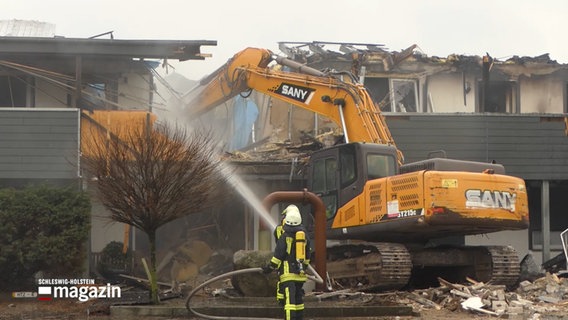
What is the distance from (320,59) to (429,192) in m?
11.5

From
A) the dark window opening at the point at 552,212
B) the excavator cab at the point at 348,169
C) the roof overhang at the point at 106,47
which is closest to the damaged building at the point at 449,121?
the dark window opening at the point at 552,212

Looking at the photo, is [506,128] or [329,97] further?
[506,128]

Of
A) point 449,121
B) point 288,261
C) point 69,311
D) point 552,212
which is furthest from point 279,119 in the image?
point 288,261

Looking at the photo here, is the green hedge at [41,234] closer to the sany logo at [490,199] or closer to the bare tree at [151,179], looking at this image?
the bare tree at [151,179]

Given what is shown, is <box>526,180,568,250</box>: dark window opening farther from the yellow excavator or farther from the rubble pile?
the rubble pile

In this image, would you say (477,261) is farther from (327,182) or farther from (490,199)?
(327,182)

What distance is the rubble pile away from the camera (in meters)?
14.5

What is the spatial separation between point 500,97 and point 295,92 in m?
9.63

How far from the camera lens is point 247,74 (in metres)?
21.4

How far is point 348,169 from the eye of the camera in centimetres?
1727

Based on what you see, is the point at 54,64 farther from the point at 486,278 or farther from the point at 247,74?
the point at 486,278

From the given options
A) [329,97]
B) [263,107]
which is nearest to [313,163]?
[329,97]

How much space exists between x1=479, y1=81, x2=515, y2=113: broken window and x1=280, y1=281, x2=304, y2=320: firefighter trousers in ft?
53.8

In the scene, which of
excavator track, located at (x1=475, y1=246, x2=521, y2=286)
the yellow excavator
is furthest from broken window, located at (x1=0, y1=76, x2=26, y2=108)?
excavator track, located at (x1=475, y1=246, x2=521, y2=286)
